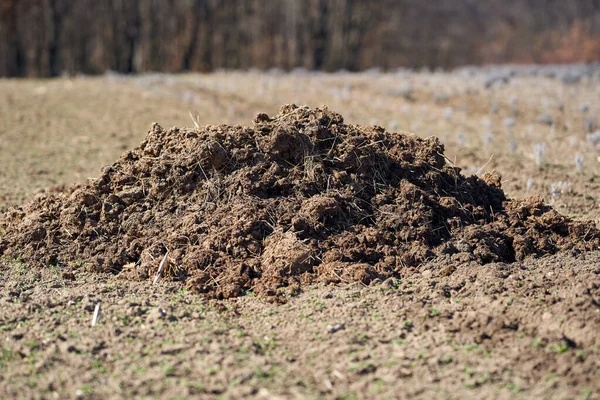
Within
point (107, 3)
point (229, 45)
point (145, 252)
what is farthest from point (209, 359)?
point (229, 45)

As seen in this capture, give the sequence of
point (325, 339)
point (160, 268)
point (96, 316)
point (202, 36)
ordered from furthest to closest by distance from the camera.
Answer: point (202, 36)
point (160, 268)
point (96, 316)
point (325, 339)

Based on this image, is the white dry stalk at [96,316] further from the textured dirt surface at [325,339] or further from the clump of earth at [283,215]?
the clump of earth at [283,215]

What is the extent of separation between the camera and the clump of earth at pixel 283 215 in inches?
182

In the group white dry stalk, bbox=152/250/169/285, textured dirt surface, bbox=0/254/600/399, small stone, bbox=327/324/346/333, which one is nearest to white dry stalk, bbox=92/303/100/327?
textured dirt surface, bbox=0/254/600/399

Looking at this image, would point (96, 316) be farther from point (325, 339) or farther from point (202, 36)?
point (202, 36)

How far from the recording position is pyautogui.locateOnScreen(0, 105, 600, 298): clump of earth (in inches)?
182

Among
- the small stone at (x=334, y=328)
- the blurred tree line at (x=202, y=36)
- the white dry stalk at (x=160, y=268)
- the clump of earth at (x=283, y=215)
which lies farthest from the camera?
the blurred tree line at (x=202, y=36)

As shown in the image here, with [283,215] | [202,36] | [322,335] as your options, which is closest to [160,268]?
[283,215]

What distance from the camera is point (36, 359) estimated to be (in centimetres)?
353

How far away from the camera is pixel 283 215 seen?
16.0ft

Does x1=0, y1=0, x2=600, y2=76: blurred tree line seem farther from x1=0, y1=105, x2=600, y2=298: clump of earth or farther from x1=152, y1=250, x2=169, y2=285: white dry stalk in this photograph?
x1=152, y1=250, x2=169, y2=285: white dry stalk

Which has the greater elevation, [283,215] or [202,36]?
[202,36]

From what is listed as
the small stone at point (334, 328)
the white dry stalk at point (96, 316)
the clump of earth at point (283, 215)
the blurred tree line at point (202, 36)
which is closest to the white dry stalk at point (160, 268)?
the clump of earth at point (283, 215)

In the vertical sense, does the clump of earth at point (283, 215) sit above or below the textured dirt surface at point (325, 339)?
above
